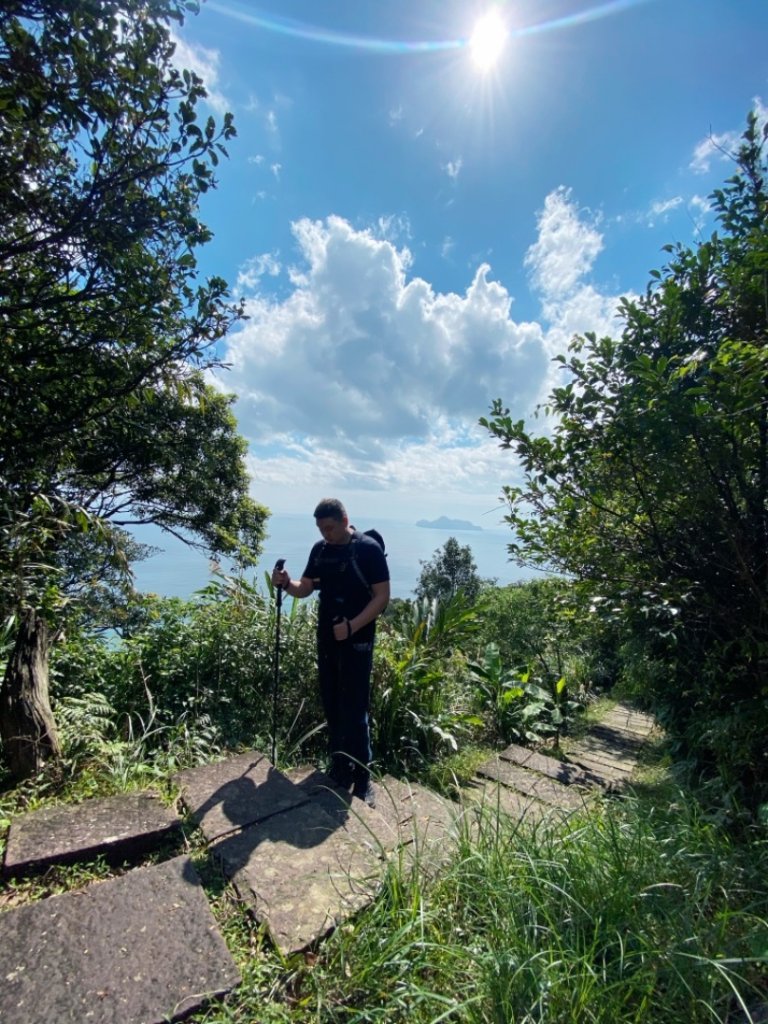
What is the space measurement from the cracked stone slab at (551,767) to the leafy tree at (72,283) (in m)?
3.21

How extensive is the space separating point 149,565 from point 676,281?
34.4 ft

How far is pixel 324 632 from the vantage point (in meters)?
3.02

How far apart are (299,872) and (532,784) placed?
2.05 m

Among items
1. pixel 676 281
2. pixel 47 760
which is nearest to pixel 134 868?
pixel 47 760

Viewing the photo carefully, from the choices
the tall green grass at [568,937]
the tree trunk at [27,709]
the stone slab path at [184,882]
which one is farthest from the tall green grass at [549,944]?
the tree trunk at [27,709]

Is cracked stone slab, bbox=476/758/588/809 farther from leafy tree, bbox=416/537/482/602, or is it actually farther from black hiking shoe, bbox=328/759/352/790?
leafy tree, bbox=416/537/482/602

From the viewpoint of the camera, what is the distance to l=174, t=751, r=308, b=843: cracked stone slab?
2.10 m

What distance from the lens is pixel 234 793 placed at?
231 centimetres

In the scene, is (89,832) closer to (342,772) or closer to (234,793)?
(234,793)

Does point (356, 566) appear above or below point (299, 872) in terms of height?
above

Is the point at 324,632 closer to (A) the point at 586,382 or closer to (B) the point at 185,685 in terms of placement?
(B) the point at 185,685

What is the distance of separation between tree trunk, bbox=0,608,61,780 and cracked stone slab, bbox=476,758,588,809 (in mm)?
2526

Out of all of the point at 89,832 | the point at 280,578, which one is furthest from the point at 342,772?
the point at 89,832

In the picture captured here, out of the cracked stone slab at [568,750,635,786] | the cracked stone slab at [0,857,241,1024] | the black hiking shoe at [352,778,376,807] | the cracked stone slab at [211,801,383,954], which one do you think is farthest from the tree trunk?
the cracked stone slab at [568,750,635,786]
